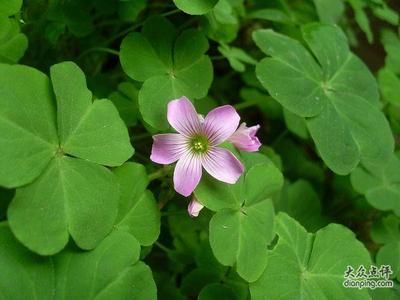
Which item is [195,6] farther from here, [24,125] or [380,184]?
[380,184]

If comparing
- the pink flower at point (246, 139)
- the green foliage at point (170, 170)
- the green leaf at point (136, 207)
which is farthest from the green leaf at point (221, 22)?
the green leaf at point (136, 207)

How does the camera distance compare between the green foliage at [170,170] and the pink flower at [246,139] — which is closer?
the green foliage at [170,170]

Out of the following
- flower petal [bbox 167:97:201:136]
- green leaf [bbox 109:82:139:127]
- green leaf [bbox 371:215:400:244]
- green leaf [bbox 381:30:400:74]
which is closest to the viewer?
flower petal [bbox 167:97:201:136]

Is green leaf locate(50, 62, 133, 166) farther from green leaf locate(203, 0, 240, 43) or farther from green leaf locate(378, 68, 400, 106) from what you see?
green leaf locate(378, 68, 400, 106)

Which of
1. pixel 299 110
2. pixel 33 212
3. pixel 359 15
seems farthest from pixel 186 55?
pixel 359 15

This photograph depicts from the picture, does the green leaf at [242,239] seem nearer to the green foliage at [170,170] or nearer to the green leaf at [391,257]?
the green foliage at [170,170]

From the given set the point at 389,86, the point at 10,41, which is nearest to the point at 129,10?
the point at 10,41

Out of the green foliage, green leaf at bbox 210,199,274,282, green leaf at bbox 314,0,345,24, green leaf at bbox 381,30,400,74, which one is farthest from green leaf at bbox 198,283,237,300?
green leaf at bbox 381,30,400,74
